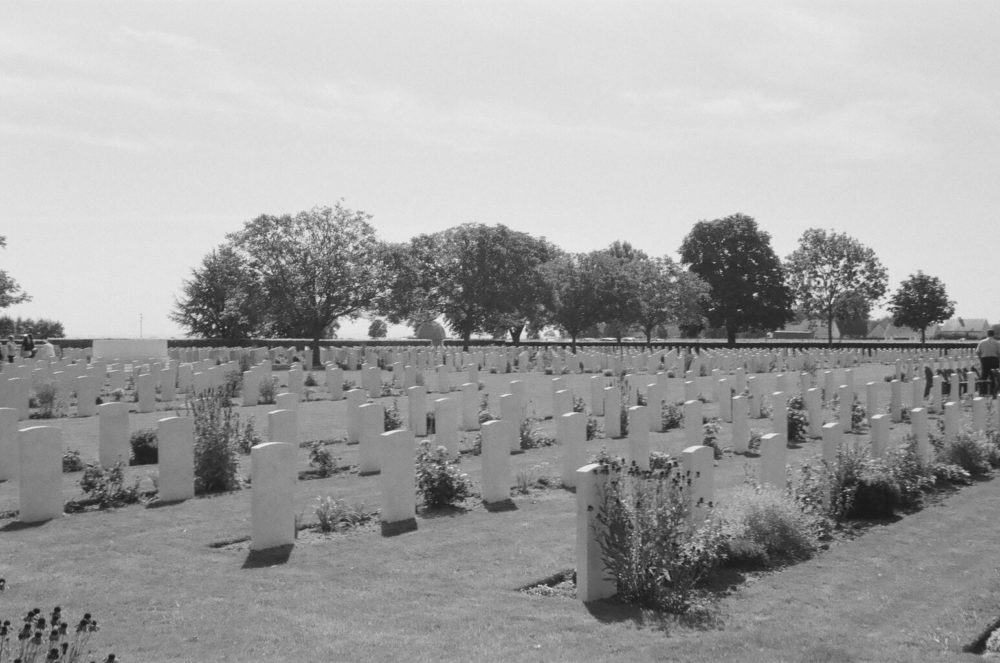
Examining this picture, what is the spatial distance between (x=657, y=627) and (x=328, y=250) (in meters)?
38.5

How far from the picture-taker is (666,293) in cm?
6019

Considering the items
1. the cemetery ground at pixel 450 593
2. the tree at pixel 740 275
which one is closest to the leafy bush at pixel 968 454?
the cemetery ground at pixel 450 593

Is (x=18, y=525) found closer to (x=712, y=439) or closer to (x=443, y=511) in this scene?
(x=443, y=511)

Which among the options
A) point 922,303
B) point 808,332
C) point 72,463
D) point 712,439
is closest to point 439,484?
point 72,463

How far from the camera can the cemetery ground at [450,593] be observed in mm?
5414

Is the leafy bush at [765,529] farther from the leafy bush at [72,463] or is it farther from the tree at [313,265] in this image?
the tree at [313,265]

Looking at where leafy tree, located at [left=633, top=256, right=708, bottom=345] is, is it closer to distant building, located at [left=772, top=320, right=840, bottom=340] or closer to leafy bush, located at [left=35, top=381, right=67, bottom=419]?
distant building, located at [left=772, top=320, right=840, bottom=340]

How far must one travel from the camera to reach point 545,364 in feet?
119

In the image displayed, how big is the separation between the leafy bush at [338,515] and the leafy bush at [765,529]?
3683 millimetres

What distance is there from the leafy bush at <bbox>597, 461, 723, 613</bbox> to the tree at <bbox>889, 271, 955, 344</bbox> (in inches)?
3236

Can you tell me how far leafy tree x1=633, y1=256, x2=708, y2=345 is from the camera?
5801 centimetres

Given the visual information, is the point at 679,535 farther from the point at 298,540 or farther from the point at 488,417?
the point at 488,417

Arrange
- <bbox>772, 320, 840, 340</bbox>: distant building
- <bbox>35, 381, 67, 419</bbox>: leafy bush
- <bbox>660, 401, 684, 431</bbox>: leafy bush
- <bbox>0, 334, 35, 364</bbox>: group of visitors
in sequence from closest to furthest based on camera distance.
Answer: <bbox>660, 401, 684, 431</bbox>: leafy bush, <bbox>35, 381, 67, 419</bbox>: leafy bush, <bbox>0, 334, 35, 364</bbox>: group of visitors, <bbox>772, 320, 840, 340</bbox>: distant building

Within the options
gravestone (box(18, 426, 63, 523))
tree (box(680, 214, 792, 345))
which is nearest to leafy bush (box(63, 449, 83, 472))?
gravestone (box(18, 426, 63, 523))
